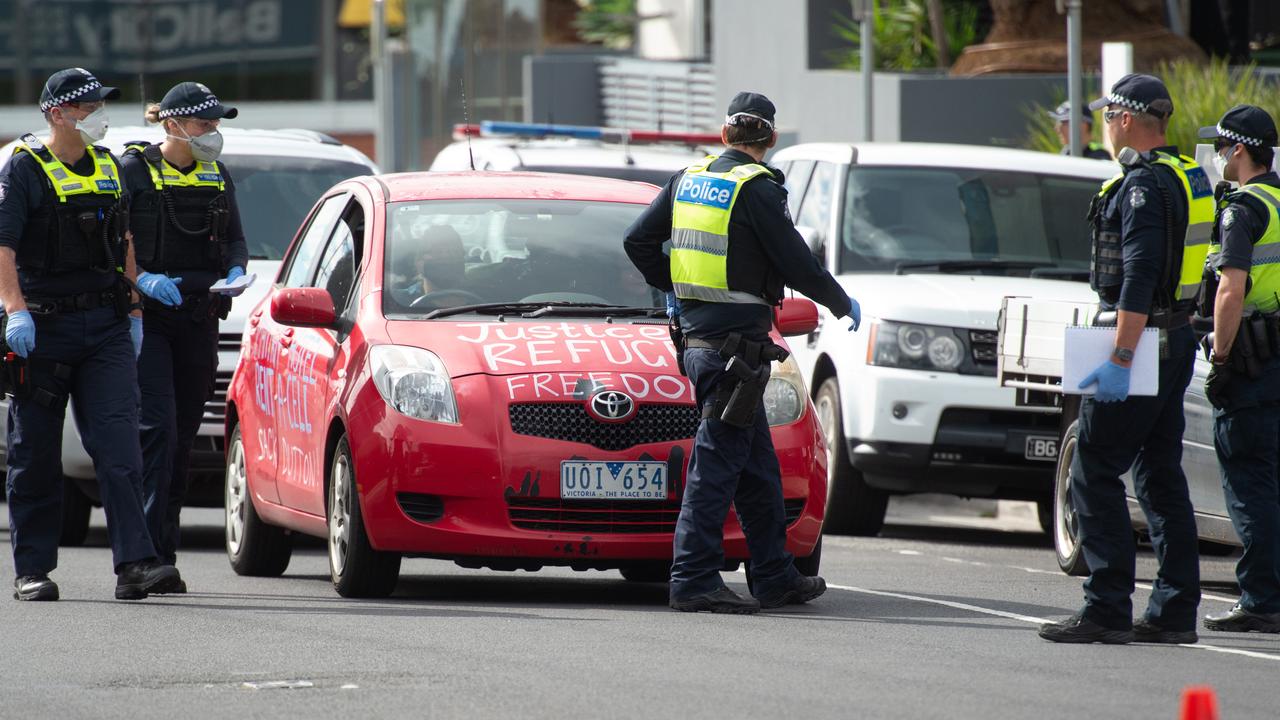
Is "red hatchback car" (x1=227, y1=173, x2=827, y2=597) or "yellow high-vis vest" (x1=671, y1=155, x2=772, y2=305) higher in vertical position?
"yellow high-vis vest" (x1=671, y1=155, x2=772, y2=305)

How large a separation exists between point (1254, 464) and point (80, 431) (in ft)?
14.2

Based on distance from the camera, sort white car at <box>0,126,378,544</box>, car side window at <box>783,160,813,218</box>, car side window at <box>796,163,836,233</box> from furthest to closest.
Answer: car side window at <box>783,160,813,218</box> → car side window at <box>796,163,836,233</box> → white car at <box>0,126,378,544</box>

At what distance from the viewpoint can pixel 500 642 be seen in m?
7.85

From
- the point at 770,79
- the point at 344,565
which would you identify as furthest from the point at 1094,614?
the point at 770,79

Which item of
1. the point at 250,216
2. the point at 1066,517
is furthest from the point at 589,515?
the point at 250,216

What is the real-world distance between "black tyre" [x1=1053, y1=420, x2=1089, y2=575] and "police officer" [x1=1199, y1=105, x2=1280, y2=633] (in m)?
2.04

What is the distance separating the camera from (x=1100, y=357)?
7914 millimetres

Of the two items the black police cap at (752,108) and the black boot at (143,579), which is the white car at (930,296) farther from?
the black boot at (143,579)

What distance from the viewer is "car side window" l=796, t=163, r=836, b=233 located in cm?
1335

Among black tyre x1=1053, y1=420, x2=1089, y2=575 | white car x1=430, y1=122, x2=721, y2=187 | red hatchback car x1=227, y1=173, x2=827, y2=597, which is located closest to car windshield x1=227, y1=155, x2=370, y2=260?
white car x1=430, y1=122, x2=721, y2=187

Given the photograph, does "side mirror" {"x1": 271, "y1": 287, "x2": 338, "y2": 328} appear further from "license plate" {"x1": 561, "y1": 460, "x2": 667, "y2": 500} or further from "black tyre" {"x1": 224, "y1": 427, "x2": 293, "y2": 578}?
"black tyre" {"x1": 224, "y1": 427, "x2": 293, "y2": 578}

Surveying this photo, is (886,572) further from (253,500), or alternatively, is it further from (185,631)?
(185,631)

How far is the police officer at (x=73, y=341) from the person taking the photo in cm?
898

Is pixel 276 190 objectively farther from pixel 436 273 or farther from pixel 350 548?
pixel 350 548
